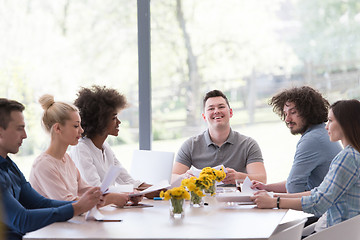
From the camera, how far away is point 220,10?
541 centimetres

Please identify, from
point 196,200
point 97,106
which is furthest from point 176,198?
point 97,106

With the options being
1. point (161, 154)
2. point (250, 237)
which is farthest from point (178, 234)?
point (161, 154)

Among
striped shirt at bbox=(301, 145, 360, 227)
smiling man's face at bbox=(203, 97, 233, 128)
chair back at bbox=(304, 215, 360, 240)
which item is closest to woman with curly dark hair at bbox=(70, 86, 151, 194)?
smiling man's face at bbox=(203, 97, 233, 128)

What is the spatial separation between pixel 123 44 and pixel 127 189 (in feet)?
10.1

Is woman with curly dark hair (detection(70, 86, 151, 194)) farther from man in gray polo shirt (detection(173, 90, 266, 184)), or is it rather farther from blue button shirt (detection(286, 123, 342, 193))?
blue button shirt (detection(286, 123, 342, 193))

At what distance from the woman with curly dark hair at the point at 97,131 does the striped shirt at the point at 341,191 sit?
1.27m

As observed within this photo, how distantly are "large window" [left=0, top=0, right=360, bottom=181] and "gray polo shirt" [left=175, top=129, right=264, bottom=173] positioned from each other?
1090mm

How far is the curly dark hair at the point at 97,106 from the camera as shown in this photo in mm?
3510

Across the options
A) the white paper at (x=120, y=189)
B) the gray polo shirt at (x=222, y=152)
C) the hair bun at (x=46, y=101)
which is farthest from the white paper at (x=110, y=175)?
the gray polo shirt at (x=222, y=152)

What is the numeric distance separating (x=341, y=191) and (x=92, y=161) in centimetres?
158

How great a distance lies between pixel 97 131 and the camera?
3508 mm

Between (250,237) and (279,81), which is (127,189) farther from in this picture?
(279,81)

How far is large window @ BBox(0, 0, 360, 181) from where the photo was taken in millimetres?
5234

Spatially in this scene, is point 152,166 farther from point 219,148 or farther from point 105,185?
point 105,185
